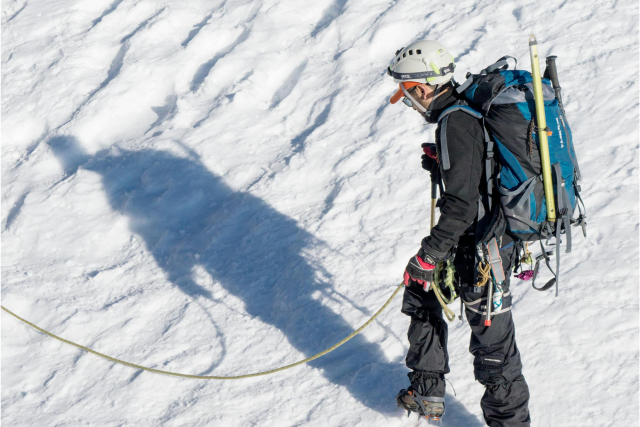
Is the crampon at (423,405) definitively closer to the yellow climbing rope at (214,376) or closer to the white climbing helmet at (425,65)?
the yellow climbing rope at (214,376)

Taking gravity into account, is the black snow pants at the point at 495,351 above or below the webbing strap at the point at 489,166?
below

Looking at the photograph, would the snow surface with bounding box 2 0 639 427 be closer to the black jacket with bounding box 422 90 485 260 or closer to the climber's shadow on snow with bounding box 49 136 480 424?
the climber's shadow on snow with bounding box 49 136 480 424

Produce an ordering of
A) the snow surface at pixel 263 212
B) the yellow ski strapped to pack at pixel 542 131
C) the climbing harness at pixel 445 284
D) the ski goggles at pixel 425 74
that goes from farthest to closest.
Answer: the snow surface at pixel 263 212, the climbing harness at pixel 445 284, the ski goggles at pixel 425 74, the yellow ski strapped to pack at pixel 542 131

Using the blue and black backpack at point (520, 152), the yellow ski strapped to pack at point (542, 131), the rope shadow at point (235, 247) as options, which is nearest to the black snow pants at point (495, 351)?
the blue and black backpack at point (520, 152)

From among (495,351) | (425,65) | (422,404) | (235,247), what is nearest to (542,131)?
(425,65)

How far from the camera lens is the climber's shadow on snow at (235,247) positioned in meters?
5.14

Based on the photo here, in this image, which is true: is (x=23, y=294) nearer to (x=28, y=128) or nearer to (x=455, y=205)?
(x=28, y=128)

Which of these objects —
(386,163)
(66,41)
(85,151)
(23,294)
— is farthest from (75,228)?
(66,41)

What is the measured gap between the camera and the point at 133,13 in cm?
1084

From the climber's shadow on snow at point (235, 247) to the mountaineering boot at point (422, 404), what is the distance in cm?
31

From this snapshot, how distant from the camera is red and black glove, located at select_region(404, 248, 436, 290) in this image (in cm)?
385

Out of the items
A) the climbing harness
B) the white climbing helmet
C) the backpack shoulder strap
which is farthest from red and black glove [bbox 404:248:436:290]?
the white climbing helmet

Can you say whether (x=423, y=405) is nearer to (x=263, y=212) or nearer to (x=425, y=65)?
(x=425, y=65)

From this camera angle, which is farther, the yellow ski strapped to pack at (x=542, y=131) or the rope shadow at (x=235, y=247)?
the rope shadow at (x=235, y=247)
